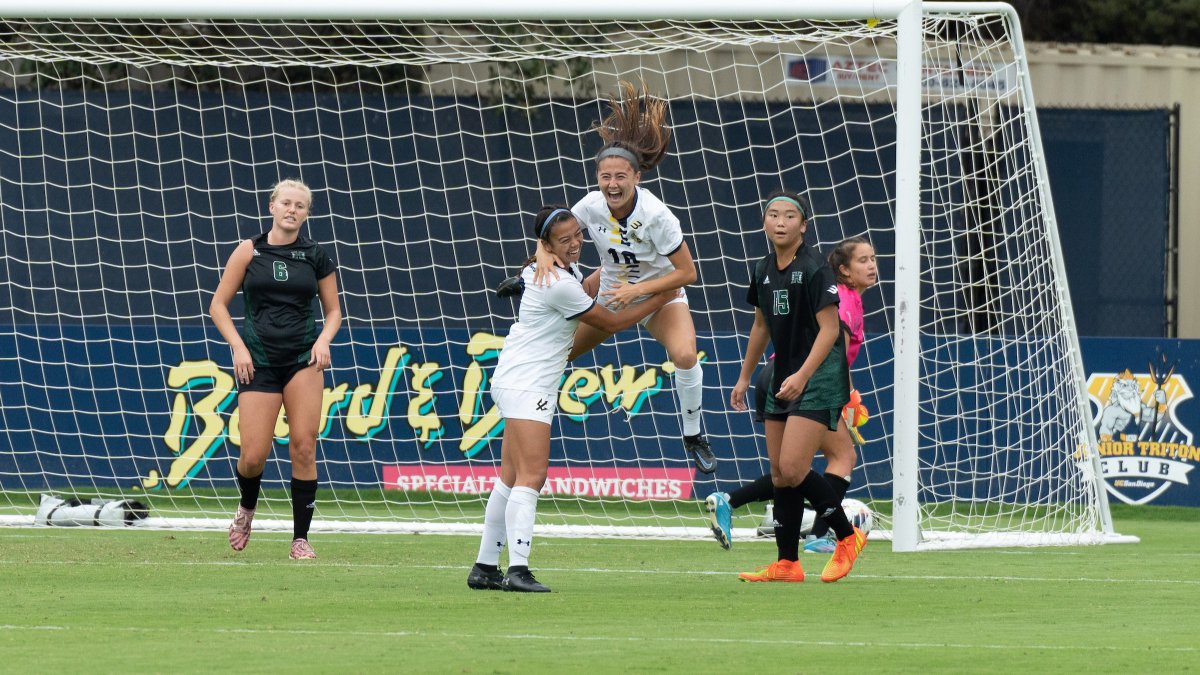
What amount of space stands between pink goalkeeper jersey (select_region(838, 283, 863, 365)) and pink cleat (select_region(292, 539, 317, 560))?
337 cm

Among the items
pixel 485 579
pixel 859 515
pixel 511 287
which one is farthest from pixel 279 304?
pixel 859 515

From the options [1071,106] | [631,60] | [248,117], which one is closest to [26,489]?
[248,117]

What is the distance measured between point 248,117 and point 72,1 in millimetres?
5698

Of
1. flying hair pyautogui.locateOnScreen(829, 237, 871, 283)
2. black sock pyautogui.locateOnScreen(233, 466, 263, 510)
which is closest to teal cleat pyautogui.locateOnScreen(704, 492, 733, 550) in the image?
flying hair pyautogui.locateOnScreen(829, 237, 871, 283)

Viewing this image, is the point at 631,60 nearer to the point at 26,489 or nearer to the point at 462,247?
the point at 462,247

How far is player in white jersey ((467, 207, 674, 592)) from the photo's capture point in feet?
27.2

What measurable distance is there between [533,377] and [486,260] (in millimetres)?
10962

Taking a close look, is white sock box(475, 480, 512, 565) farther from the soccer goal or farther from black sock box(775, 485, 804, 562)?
the soccer goal

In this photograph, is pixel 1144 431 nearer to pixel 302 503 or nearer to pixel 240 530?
pixel 302 503

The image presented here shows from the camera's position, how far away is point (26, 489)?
15664 mm

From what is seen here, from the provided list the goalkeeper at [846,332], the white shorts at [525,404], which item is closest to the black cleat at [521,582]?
the white shorts at [525,404]

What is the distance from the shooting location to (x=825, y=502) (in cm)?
910

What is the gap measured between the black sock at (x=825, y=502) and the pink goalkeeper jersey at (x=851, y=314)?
157 cm

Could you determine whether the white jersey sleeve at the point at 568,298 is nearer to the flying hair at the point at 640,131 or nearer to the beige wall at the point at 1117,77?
the flying hair at the point at 640,131
